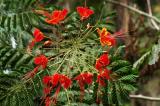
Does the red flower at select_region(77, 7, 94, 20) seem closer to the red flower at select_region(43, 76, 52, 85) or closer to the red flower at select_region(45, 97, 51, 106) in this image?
the red flower at select_region(43, 76, 52, 85)

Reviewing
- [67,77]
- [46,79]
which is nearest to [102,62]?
[67,77]

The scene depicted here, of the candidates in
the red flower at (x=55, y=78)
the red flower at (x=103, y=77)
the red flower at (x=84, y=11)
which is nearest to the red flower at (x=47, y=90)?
the red flower at (x=55, y=78)

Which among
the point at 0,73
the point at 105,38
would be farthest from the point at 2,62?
the point at 105,38

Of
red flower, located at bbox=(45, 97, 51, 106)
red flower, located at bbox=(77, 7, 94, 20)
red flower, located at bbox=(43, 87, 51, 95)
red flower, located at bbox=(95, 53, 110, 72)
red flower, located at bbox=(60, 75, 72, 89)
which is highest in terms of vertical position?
red flower, located at bbox=(77, 7, 94, 20)

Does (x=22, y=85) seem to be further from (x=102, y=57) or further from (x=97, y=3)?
(x=97, y=3)

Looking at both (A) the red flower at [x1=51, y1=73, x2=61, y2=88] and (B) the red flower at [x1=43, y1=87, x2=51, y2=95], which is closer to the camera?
(A) the red flower at [x1=51, y1=73, x2=61, y2=88]

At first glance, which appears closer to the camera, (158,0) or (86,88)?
(86,88)

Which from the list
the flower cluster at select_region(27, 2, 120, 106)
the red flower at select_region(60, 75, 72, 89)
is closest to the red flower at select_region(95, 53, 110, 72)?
the flower cluster at select_region(27, 2, 120, 106)
